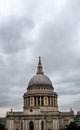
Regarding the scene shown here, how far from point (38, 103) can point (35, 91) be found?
4152 millimetres

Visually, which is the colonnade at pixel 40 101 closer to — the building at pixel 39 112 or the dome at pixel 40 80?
the building at pixel 39 112

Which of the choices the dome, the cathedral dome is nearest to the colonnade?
the cathedral dome

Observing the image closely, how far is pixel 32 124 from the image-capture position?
4606 inches

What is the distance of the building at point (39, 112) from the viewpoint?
117 meters

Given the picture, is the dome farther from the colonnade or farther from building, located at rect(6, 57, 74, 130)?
the colonnade

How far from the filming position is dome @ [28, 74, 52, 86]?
4865 inches

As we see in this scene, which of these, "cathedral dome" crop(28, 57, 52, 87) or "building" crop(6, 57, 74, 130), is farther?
"cathedral dome" crop(28, 57, 52, 87)

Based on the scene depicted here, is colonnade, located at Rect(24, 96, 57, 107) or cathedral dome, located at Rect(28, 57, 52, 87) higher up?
cathedral dome, located at Rect(28, 57, 52, 87)

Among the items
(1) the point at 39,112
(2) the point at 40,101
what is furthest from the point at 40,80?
(1) the point at 39,112

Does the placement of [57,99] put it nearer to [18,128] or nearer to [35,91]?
[35,91]

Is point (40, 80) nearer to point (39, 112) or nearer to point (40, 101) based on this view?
point (40, 101)

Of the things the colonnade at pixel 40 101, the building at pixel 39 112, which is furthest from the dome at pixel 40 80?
the colonnade at pixel 40 101

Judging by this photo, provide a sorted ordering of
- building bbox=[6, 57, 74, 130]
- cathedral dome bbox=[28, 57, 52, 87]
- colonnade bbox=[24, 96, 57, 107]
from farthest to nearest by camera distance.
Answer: cathedral dome bbox=[28, 57, 52, 87] → colonnade bbox=[24, 96, 57, 107] → building bbox=[6, 57, 74, 130]

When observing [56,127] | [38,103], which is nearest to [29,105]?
[38,103]
